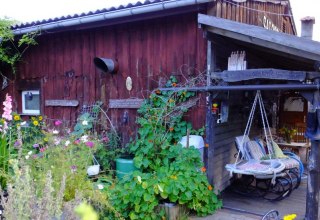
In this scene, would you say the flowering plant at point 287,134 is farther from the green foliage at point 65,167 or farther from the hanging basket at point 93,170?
the green foliage at point 65,167

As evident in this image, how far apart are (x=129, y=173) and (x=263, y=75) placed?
2132mm

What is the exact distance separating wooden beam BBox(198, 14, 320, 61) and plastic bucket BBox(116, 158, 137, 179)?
7.67 feet

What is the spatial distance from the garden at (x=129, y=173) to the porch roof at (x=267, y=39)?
3.82ft

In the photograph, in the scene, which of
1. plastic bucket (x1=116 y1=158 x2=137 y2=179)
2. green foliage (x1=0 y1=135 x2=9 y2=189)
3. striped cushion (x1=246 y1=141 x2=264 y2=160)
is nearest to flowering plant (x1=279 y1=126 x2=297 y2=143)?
striped cushion (x1=246 y1=141 x2=264 y2=160)

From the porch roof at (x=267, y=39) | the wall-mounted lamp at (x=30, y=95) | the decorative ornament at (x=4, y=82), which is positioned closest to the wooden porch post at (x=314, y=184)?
the porch roof at (x=267, y=39)

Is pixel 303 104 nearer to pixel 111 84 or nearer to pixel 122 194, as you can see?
pixel 111 84

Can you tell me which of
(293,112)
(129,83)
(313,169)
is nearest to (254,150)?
(313,169)

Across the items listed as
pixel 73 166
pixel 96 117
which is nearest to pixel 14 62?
pixel 96 117

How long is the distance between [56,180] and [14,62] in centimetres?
470

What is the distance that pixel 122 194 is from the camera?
3473mm

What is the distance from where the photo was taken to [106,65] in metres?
5.06

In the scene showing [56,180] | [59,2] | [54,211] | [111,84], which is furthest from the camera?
[59,2]

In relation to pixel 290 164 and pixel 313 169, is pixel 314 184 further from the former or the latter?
pixel 290 164

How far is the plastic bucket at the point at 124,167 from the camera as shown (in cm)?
451
